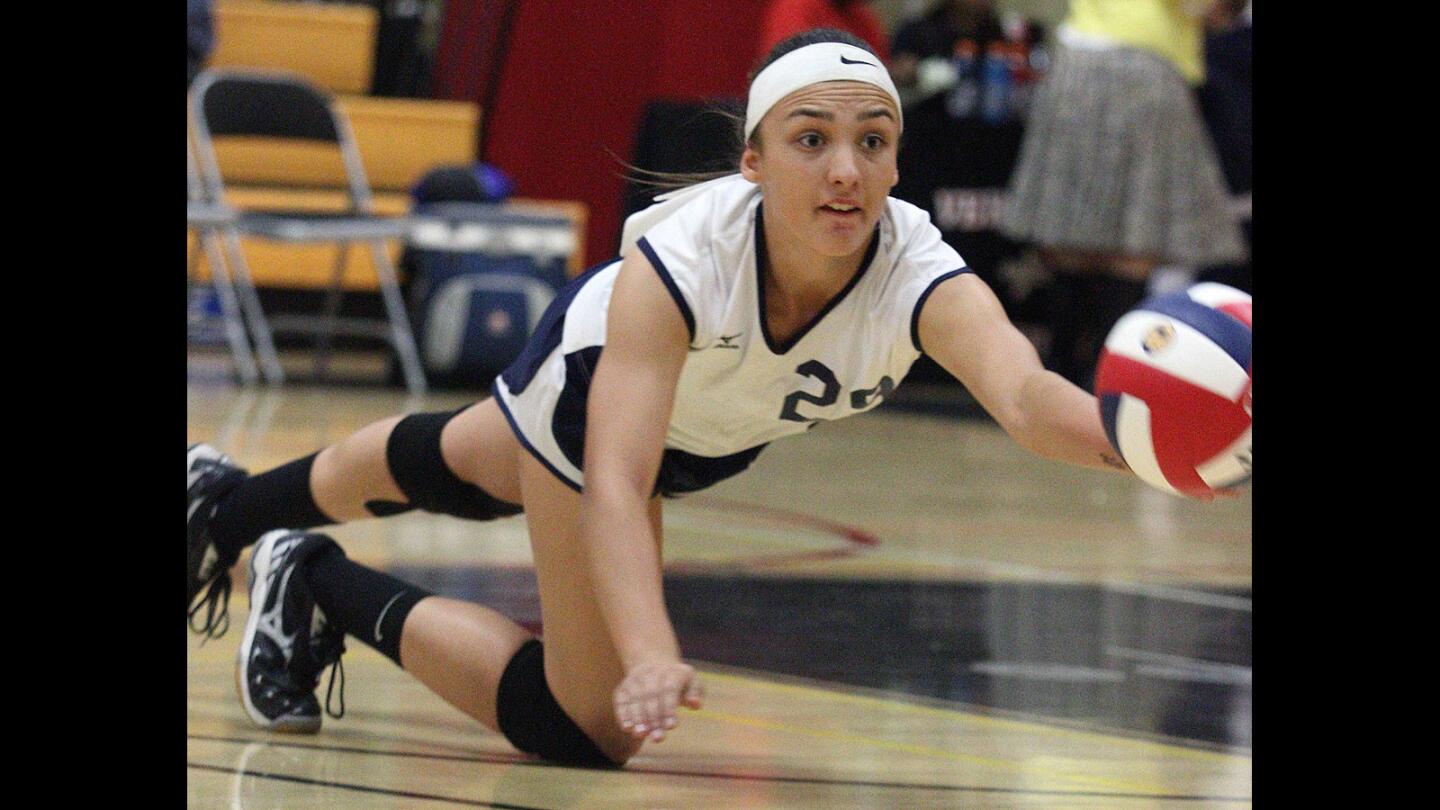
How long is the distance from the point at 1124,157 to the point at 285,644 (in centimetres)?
545

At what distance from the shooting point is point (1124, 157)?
25.4ft

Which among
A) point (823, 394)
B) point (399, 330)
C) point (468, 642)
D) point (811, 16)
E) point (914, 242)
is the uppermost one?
point (811, 16)

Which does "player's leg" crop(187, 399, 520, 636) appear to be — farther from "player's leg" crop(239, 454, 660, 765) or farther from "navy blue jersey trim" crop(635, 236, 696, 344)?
"navy blue jersey trim" crop(635, 236, 696, 344)

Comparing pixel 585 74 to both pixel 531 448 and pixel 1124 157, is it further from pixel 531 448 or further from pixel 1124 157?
pixel 531 448

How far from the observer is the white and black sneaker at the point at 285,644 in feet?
9.46

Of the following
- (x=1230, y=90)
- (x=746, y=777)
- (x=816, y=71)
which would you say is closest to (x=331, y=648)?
(x=746, y=777)

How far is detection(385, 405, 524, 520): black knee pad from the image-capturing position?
303cm

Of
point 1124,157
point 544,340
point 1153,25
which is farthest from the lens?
point 1124,157

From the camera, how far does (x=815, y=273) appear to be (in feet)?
8.27

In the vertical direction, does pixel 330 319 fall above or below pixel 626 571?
below

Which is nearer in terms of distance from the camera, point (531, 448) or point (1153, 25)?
point (531, 448)
